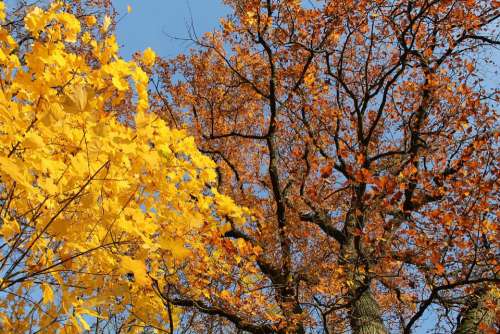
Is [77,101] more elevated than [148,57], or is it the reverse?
[148,57]

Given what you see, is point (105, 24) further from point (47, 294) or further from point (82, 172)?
point (47, 294)

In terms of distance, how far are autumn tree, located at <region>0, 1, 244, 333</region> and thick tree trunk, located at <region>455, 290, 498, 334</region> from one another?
4791 mm

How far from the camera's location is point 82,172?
1750mm

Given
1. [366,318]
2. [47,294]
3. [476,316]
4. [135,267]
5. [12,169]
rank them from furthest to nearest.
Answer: [476,316] → [366,318] → [47,294] → [135,267] → [12,169]

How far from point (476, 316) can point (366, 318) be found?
1556 millimetres

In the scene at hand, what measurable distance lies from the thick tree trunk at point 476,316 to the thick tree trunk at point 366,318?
1.13 m

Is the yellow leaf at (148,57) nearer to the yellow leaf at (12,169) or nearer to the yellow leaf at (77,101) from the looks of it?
the yellow leaf at (77,101)

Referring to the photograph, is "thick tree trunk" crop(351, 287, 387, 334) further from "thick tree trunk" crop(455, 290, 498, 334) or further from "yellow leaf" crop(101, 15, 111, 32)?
"yellow leaf" crop(101, 15, 111, 32)

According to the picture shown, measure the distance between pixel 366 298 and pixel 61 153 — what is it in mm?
4891

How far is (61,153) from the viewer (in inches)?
83.4

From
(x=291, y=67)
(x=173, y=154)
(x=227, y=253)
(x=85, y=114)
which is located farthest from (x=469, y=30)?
(x=85, y=114)

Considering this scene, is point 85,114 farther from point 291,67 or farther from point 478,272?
point 291,67

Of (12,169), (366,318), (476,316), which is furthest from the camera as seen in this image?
(476,316)

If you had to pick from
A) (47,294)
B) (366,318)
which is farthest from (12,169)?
(366,318)
